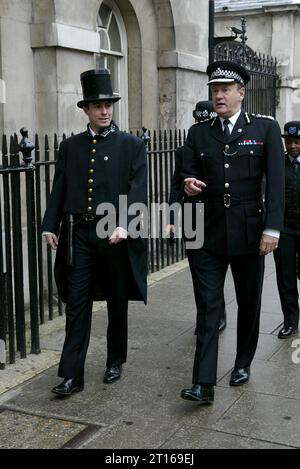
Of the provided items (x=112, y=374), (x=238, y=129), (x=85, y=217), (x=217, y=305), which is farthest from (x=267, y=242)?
(x=112, y=374)

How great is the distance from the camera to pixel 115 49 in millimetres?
9672

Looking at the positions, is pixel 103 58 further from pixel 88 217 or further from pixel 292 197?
pixel 88 217

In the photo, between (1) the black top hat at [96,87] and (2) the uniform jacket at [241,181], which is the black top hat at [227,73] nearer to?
(2) the uniform jacket at [241,181]

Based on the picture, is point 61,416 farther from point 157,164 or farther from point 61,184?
point 157,164

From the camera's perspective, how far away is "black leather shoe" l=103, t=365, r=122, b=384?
15.5 feet

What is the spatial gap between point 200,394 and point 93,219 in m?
1.34

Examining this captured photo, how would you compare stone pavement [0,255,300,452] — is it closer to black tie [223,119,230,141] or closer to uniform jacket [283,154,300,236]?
uniform jacket [283,154,300,236]

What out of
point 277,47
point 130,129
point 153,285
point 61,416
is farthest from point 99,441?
point 277,47

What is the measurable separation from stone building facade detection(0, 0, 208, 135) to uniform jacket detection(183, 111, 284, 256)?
3.19 meters

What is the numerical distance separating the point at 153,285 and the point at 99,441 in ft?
12.9

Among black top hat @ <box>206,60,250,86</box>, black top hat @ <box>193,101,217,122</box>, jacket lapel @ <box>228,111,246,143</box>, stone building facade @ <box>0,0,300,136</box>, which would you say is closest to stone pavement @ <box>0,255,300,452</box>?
jacket lapel @ <box>228,111,246,143</box>

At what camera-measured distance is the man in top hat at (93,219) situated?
4.45 m

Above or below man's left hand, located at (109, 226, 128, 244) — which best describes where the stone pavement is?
below

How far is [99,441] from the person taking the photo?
3818mm
